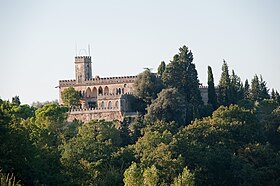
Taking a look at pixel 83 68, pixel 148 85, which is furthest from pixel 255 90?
pixel 83 68

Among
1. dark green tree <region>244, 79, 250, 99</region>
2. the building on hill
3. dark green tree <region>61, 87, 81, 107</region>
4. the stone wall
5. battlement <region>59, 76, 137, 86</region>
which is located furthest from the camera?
dark green tree <region>244, 79, 250, 99</region>

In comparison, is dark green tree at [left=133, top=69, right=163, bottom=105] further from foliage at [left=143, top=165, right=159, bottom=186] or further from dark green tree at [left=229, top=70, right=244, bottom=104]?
foliage at [left=143, top=165, right=159, bottom=186]

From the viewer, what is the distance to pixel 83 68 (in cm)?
10912

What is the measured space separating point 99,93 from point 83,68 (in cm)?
359

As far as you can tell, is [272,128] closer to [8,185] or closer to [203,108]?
[203,108]

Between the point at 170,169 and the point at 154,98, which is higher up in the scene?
the point at 154,98

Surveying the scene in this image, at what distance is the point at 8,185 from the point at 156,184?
1228 inches

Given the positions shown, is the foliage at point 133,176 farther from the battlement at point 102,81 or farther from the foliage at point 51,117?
the battlement at point 102,81

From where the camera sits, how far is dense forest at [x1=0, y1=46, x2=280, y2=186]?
203 feet

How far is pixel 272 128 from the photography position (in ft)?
308

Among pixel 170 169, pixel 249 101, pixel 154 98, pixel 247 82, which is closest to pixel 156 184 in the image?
pixel 170 169

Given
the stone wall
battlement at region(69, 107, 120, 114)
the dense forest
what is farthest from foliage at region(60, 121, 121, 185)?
battlement at region(69, 107, 120, 114)

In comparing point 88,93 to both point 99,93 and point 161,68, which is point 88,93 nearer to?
point 99,93

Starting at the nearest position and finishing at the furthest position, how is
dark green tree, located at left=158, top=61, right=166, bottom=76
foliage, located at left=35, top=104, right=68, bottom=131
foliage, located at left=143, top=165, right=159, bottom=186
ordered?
foliage, located at left=143, top=165, right=159, bottom=186
foliage, located at left=35, top=104, right=68, bottom=131
dark green tree, located at left=158, top=61, right=166, bottom=76
